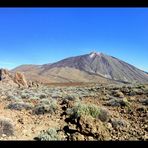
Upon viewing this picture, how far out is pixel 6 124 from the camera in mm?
8141

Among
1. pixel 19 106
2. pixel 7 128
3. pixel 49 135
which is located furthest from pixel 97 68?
pixel 49 135

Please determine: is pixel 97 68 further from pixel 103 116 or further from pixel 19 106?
pixel 103 116

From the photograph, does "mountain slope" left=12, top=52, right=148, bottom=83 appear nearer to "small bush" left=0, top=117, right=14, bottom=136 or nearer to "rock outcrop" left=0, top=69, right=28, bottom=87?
"rock outcrop" left=0, top=69, right=28, bottom=87

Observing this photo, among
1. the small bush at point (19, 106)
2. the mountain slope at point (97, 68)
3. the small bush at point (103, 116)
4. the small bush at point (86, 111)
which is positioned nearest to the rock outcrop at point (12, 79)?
the small bush at point (19, 106)

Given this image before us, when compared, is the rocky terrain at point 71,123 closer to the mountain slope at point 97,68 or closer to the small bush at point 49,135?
the small bush at point 49,135

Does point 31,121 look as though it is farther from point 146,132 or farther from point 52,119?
point 146,132

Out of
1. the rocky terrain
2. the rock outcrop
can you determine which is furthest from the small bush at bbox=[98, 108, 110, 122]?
the rock outcrop

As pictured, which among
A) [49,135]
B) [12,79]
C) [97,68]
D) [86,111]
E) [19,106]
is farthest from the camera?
[97,68]

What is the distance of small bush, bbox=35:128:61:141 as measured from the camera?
7648 millimetres

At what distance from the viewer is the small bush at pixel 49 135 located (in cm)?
765

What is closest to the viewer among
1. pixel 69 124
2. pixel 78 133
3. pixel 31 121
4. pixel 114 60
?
pixel 78 133

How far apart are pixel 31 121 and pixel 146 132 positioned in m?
2.77

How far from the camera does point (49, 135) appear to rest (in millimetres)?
7871
